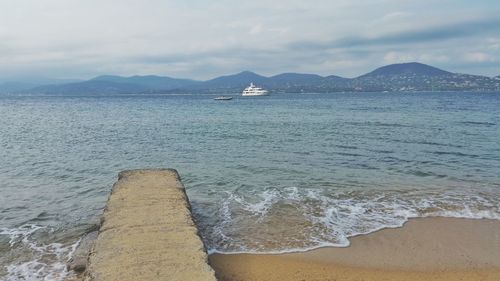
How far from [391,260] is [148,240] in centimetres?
607

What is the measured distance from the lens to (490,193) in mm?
17109

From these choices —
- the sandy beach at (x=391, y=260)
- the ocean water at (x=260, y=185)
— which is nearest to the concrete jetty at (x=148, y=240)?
the sandy beach at (x=391, y=260)

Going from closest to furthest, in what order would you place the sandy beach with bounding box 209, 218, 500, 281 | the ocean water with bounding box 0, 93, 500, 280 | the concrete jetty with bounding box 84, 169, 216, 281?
the concrete jetty with bounding box 84, 169, 216, 281 < the sandy beach with bounding box 209, 218, 500, 281 < the ocean water with bounding box 0, 93, 500, 280

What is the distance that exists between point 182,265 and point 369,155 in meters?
18.6

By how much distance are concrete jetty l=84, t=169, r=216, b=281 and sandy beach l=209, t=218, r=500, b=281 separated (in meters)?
1.33

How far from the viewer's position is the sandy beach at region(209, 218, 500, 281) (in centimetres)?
1017

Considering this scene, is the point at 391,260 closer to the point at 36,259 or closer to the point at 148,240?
the point at 148,240

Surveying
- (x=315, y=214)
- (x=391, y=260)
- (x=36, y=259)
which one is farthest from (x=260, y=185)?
(x=36, y=259)

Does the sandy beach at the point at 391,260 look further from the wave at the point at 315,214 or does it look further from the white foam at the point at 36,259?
the white foam at the point at 36,259

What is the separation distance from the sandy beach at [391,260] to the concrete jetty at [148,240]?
1.33 meters

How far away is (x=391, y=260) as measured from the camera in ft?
36.2

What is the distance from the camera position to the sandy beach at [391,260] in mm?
10172

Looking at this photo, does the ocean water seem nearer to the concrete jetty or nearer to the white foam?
the white foam

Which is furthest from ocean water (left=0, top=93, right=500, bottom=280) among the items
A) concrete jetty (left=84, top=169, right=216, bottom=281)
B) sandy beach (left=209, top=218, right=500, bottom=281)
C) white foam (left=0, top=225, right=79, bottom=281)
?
concrete jetty (left=84, top=169, right=216, bottom=281)
